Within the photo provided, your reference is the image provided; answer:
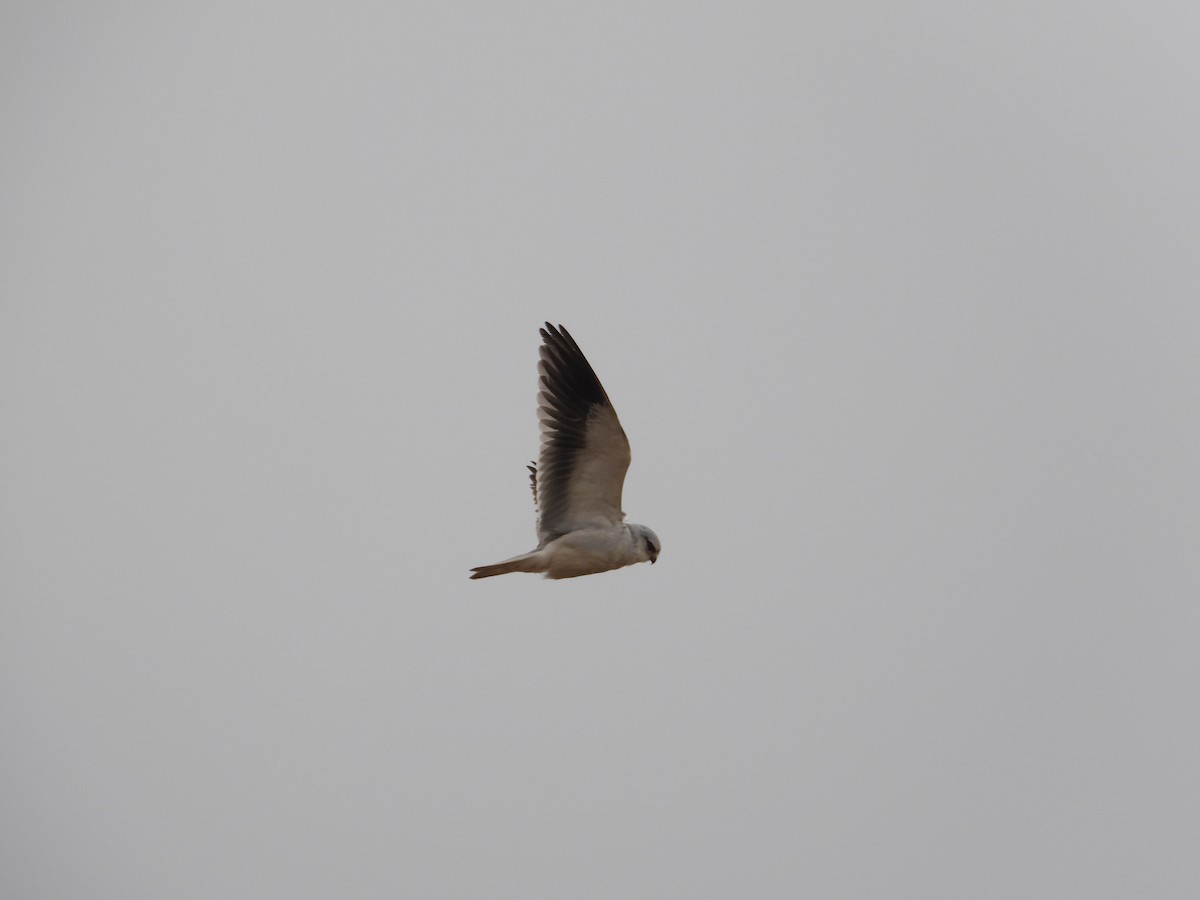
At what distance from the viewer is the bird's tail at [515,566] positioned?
1462 centimetres

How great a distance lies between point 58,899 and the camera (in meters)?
147

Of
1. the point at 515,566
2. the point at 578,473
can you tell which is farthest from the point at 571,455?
the point at 515,566

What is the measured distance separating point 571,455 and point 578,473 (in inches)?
8.9

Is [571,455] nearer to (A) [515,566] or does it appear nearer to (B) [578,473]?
(B) [578,473]

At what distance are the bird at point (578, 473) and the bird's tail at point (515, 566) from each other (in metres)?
0.09

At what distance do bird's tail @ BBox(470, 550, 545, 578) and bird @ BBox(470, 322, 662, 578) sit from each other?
3.6 inches

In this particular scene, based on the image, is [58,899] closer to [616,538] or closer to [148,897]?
[148,897]

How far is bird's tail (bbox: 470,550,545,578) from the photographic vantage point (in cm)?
1462

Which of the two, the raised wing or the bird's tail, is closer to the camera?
the bird's tail

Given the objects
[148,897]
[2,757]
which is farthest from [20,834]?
[148,897]

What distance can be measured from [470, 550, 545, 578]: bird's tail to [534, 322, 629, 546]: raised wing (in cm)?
56

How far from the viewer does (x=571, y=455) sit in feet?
52.1

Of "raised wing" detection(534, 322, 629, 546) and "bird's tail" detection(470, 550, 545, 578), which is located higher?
"raised wing" detection(534, 322, 629, 546)

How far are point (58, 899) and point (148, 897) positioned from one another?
20.1m
